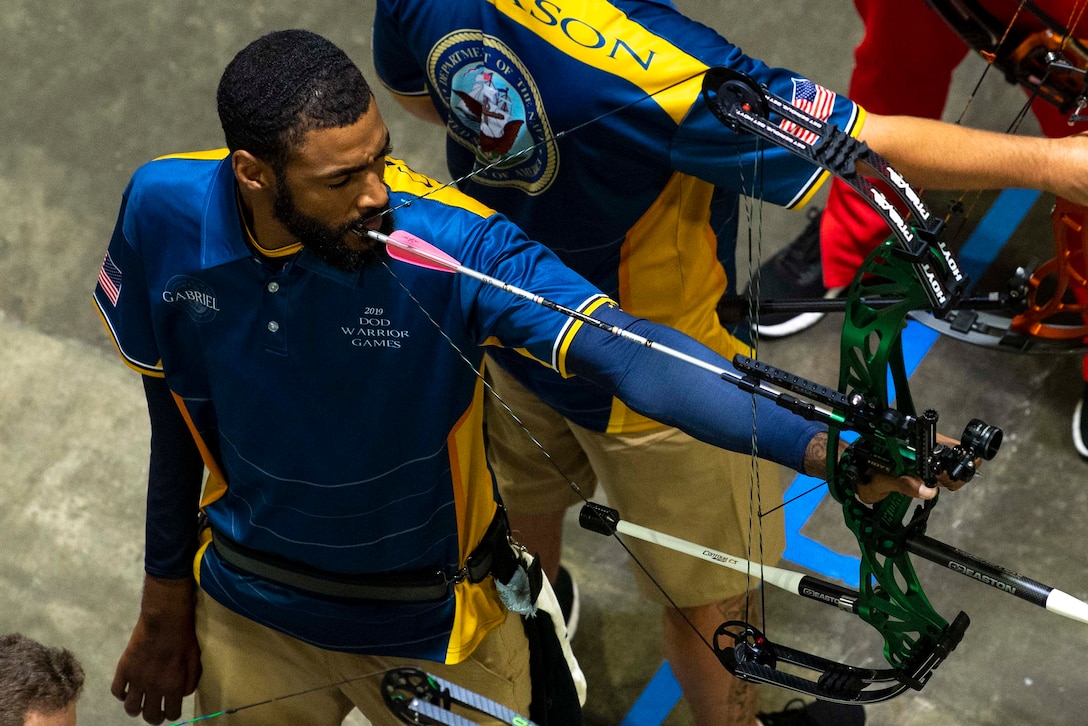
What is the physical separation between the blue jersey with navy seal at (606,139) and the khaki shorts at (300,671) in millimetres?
405

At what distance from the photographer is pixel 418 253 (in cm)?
166

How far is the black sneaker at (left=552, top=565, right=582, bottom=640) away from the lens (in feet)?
9.21

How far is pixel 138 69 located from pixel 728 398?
2769 millimetres

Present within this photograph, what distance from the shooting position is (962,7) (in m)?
2.51

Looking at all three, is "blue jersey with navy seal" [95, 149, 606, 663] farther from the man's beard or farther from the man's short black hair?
the man's short black hair

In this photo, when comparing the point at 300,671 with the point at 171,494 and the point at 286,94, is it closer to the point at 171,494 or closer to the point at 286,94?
the point at 171,494

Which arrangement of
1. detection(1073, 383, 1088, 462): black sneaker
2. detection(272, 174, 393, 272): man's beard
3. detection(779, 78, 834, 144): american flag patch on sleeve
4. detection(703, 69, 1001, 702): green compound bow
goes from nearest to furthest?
detection(703, 69, 1001, 702): green compound bow → detection(272, 174, 393, 272): man's beard → detection(779, 78, 834, 144): american flag patch on sleeve → detection(1073, 383, 1088, 462): black sneaker

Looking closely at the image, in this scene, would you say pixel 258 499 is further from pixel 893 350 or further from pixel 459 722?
pixel 893 350

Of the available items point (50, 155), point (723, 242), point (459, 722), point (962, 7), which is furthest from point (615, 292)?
point (50, 155)

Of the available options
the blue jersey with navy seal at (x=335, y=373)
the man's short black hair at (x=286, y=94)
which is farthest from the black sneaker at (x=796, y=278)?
the man's short black hair at (x=286, y=94)

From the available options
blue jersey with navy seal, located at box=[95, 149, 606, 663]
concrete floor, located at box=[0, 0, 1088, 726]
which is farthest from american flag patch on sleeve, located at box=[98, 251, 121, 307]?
concrete floor, located at box=[0, 0, 1088, 726]

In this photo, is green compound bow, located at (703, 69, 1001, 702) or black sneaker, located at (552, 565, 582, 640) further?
black sneaker, located at (552, 565, 582, 640)

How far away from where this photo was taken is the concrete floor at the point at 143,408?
8.85 feet

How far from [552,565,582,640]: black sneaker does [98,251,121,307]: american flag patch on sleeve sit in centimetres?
120
